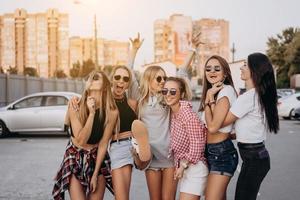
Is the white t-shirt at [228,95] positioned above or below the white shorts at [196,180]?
above

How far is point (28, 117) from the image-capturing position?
16266 millimetres

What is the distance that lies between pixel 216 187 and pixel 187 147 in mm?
421

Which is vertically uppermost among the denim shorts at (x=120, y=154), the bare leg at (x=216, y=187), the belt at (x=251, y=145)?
the belt at (x=251, y=145)

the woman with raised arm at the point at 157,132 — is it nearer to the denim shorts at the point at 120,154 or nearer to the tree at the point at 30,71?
the denim shorts at the point at 120,154

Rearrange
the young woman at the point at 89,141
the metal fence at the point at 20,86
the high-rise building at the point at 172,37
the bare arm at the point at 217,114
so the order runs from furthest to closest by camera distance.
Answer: the high-rise building at the point at 172,37 → the metal fence at the point at 20,86 → the young woman at the point at 89,141 → the bare arm at the point at 217,114

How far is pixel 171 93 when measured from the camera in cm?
421

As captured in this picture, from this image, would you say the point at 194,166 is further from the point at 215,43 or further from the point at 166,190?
the point at 215,43

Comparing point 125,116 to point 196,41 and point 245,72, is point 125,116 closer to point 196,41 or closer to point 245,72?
point 245,72

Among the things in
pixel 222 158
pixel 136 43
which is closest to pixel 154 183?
pixel 222 158

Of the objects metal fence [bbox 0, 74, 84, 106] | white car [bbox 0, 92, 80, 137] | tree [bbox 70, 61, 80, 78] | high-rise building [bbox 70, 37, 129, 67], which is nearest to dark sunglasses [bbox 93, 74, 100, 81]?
white car [bbox 0, 92, 80, 137]

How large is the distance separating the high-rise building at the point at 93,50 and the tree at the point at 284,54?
3129cm

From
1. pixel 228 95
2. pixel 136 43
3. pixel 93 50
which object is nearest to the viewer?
pixel 228 95

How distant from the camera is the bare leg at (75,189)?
4.23m

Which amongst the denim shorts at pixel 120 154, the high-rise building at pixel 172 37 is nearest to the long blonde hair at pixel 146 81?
the denim shorts at pixel 120 154
